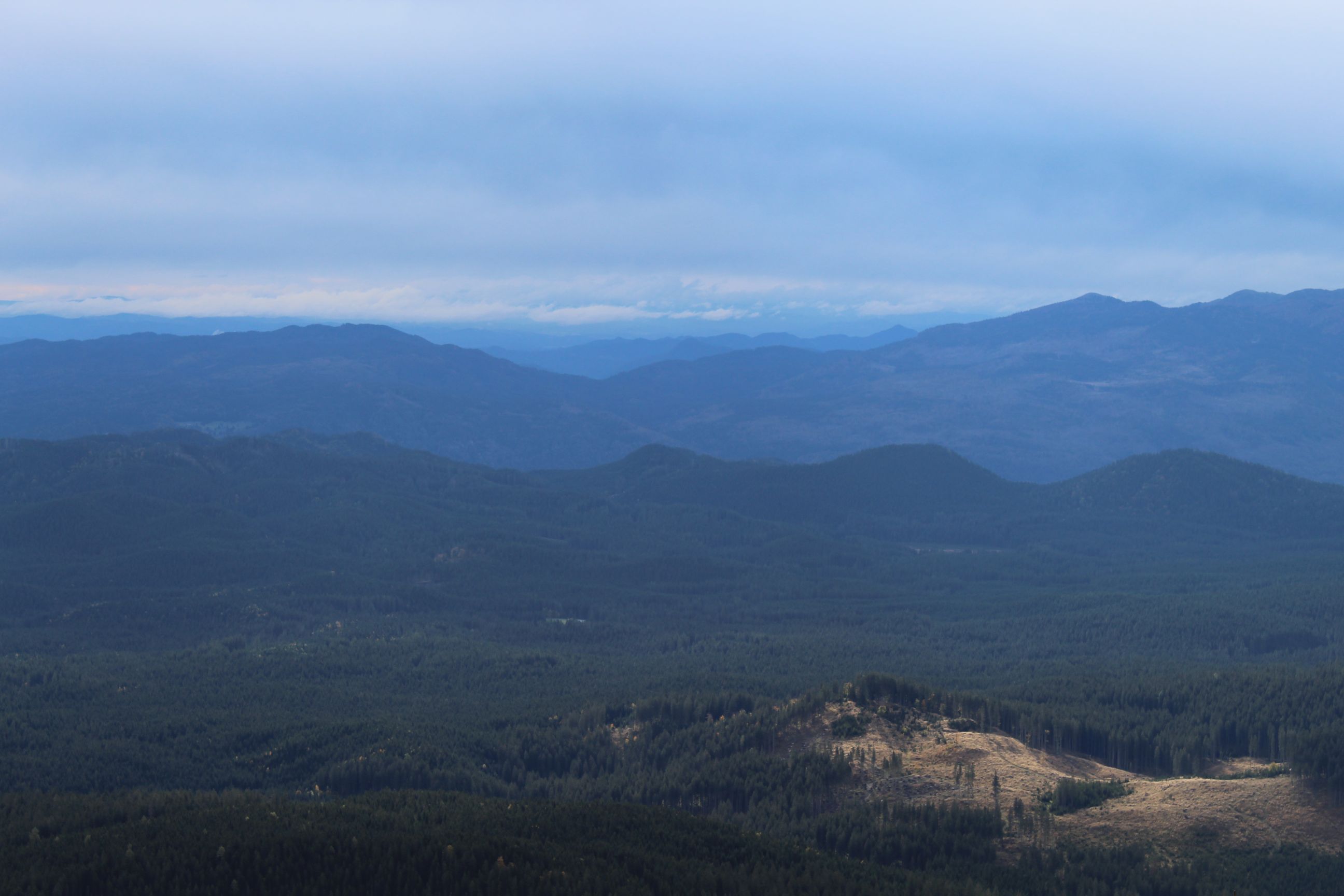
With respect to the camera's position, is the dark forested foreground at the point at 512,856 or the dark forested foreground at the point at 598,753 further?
the dark forested foreground at the point at 598,753

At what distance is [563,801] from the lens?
8412 cm

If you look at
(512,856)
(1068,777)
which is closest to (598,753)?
(1068,777)

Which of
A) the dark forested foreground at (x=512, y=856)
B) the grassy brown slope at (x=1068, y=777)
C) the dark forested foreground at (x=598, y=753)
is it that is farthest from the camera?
the grassy brown slope at (x=1068, y=777)

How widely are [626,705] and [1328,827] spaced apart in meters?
72.2

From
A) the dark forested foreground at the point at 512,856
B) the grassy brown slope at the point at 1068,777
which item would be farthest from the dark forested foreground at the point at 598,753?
the grassy brown slope at the point at 1068,777

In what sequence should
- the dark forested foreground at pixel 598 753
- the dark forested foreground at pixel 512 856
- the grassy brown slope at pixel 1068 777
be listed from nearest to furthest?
the dark forested foreground at pixel 512 856 → the dark forested foreground at pixel 598 753 → the grassy brown slope at pixel 1068 777

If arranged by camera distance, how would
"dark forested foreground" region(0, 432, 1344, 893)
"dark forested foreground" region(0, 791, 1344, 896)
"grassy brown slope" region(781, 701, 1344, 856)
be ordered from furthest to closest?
1. "grassy brown slope" region(781, 701, 1344, 856)
2. "dark forested foreground" region(0, 432, 1344, 893)
3. "dark forested foreground" region(0, 791, 1344, 896)

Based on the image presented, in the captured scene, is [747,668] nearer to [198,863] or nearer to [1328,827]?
[1328,827]

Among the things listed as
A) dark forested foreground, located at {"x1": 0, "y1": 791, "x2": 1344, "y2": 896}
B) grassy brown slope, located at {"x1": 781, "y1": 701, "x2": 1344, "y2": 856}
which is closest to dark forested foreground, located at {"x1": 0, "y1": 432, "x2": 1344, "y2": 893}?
dark forested foreground, located at {"x1": 0, "y1": 791, "x2": 1344, "y2": 896}

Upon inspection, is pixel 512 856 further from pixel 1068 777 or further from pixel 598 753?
pixel 1068 777

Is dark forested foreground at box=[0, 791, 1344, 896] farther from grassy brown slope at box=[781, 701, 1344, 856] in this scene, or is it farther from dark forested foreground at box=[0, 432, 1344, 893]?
grassy brown slope at box=[781, 701, 1344, 856]

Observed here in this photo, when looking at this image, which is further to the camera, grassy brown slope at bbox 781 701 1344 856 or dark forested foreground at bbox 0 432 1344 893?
grassy brown slope at bbox 781 701 1344 856

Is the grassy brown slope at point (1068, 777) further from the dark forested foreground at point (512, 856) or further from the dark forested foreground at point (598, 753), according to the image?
the dark forested foreground at point (512, 856)

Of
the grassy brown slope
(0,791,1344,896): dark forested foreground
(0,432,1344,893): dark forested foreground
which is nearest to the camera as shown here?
(0,791,1344,896): dark forested foreground
